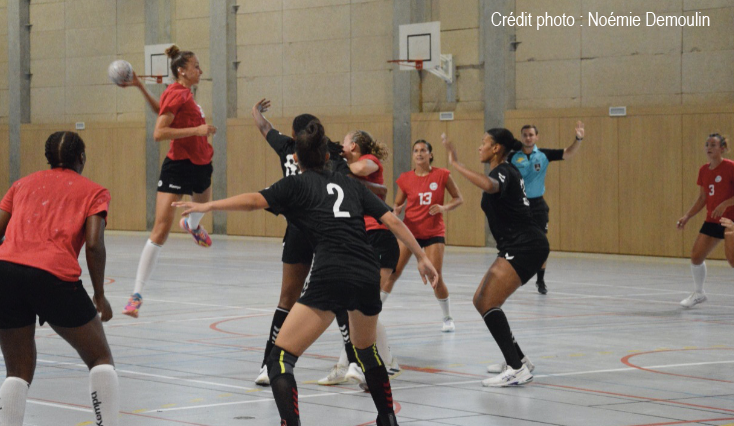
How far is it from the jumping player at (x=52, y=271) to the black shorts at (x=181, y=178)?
4.20 metres

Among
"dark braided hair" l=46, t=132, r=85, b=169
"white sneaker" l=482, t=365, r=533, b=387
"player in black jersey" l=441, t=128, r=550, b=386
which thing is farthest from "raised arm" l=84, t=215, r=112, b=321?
"white sneaker" l=482, t=365, r=533, b=387

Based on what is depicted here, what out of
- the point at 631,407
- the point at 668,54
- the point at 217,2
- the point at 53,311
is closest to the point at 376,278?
the point at 53,311

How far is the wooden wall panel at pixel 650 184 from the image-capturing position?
1927cm

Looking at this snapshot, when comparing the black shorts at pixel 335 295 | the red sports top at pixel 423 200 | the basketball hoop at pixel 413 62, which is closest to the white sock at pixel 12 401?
the black shorts at pixel 335 295

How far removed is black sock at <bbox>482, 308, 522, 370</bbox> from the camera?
7297mm

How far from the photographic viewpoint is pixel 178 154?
9.42m

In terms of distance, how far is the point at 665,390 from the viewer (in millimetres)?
7062

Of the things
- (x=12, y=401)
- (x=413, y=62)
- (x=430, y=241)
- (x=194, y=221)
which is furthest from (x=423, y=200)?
(x=413, y=62)

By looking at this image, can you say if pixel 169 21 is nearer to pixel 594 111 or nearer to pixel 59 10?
pixel 59 10

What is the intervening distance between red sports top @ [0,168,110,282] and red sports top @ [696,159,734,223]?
28.7 feet

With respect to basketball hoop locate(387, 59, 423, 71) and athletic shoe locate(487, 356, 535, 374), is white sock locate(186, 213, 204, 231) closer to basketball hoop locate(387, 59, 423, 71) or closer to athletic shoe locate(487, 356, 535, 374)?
athletic shoe locate(487, 356, 535, 374)

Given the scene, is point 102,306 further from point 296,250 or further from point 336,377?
point 336,377

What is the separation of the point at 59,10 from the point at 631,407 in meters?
26.2

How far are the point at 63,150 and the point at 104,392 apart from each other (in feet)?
3.93
